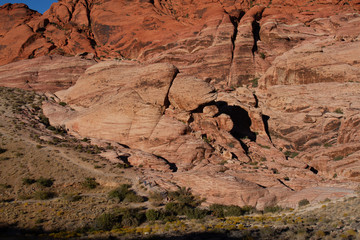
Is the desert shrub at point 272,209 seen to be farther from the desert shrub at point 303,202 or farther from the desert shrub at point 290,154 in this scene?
the desert shrub at point 290,154

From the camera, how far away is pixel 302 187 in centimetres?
2369

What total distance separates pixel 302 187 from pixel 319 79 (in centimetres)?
2136

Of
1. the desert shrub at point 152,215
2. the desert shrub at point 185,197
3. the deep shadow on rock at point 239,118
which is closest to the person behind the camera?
the desert shrub at point 152,215

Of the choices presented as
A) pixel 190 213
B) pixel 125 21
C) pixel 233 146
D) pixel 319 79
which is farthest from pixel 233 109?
pixel 125 21

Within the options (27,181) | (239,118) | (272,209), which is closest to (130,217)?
(27,181)

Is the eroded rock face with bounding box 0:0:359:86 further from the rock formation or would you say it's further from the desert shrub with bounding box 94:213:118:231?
the desert shrub with bounding box 94:213:118:231

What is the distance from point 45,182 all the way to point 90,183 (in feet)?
11.6

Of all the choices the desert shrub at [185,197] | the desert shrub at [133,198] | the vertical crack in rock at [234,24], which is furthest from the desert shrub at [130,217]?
the vertical crack in rock at [234,24]

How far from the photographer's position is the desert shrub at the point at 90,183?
21.1m

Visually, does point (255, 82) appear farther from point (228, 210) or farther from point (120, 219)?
point (120, 219)

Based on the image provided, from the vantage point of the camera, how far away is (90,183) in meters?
21.3

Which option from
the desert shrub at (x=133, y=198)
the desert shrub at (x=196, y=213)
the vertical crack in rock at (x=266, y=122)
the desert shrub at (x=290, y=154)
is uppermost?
the vertical crack in rock at (x=266, y=122)

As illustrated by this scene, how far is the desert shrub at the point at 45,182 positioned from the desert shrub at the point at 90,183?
2.58 metres

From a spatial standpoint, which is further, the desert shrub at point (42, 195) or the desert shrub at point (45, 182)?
the desert shrub at point (45, 182)
